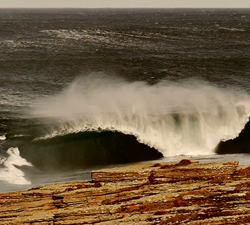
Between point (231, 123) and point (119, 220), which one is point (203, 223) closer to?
point (119, 220)

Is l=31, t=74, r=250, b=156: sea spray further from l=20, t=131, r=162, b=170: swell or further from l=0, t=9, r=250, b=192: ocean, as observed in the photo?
l=20, t=131, r=162, b=170: swell

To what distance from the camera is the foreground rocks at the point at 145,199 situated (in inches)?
629

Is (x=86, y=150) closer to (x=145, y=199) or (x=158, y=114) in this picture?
(x=158, y=114)

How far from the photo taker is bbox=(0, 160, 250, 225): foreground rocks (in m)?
16.0

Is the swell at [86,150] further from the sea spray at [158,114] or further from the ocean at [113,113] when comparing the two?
the sea spray at [158,114]

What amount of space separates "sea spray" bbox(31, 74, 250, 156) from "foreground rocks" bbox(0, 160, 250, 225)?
16244mm

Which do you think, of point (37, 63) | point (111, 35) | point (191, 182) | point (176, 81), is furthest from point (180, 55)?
Answer: point (191, 182)

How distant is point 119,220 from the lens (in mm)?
16062

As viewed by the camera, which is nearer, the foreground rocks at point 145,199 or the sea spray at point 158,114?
the foreground rocks at point 145,199

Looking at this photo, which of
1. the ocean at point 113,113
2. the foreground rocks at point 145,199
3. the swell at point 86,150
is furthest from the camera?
the ocean at point 113,113

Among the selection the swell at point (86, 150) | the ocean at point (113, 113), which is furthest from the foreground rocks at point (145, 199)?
the swell at point (86, 150)

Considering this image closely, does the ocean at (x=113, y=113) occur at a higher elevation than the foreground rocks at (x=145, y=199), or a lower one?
higher

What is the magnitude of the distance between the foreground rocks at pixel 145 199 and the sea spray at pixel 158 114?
16.2m

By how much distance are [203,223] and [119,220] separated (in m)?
3.65
